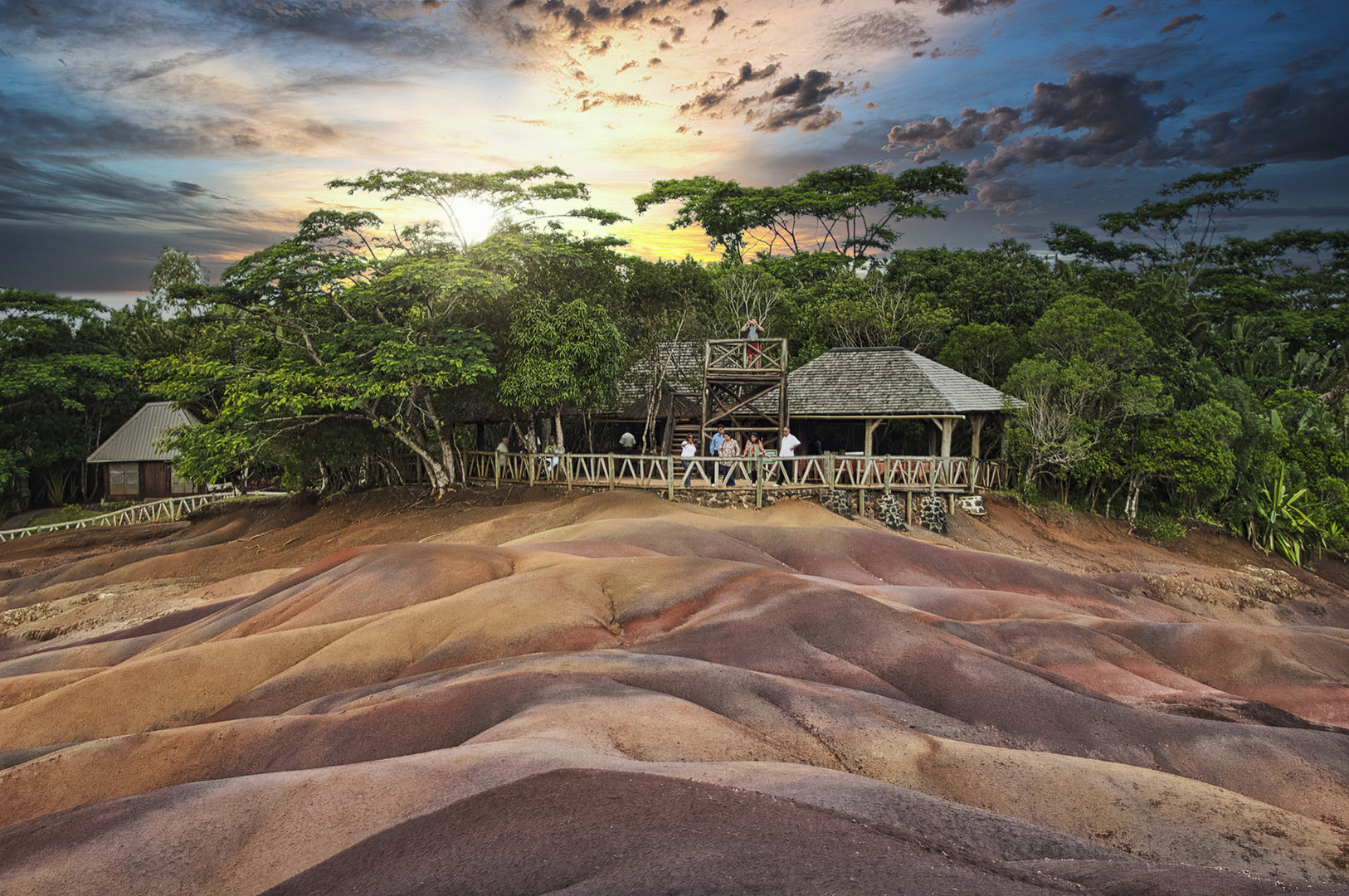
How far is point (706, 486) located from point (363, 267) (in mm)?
12941

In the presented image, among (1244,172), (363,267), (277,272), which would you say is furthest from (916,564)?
(1244,172)

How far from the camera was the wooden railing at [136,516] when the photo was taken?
2992cm

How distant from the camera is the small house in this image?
125 feet

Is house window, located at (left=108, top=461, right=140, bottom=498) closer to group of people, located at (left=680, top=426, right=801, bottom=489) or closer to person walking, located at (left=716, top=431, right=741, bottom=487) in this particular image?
group of people, located at (left=680, top=426, right=801, bottom=489)

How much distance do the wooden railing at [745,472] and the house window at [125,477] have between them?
2432 cm

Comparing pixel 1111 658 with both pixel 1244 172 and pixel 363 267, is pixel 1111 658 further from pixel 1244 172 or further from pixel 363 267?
pixel 1244 172

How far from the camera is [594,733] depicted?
291 inches

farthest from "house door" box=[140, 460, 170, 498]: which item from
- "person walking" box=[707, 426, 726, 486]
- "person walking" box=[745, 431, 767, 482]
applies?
"person walking" box=[745, 431, 767, 482]

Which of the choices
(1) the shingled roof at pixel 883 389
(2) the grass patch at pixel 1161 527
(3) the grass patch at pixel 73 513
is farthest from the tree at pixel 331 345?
(2) the grass patch at pixel 1161 527

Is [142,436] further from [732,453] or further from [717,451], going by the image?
[732,453]

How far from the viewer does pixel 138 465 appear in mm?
38469

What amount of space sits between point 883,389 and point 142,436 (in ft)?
125

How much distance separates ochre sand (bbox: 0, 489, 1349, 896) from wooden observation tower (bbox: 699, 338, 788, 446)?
Result: 28.5 ft

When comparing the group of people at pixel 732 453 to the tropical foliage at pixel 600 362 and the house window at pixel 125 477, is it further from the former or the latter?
the house window at pixel 125 477
